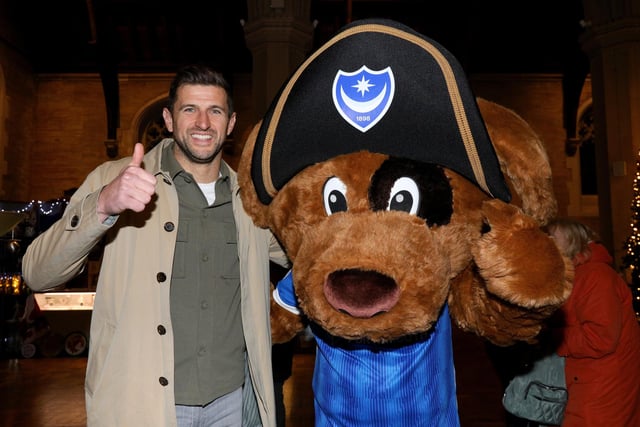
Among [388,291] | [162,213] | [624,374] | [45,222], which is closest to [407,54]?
[388,291]

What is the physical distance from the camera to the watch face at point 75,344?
260 inches

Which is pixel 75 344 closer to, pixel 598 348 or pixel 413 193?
pixel 598 348

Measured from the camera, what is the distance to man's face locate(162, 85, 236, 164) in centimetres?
169

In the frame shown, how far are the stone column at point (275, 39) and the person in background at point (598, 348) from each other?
5.10 metres

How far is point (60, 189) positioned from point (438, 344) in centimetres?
1197

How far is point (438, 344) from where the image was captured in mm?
1418

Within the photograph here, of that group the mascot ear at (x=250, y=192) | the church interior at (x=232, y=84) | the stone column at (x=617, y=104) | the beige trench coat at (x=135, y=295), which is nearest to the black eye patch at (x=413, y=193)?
the mascot ear at (x=250, y=192)

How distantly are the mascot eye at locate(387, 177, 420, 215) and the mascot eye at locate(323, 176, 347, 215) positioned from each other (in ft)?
0.39

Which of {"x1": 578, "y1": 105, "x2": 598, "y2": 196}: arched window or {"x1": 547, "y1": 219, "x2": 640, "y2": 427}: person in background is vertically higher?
{"x1": 578, "y1": 105, "x2": 598, "y2": 196}: arched window

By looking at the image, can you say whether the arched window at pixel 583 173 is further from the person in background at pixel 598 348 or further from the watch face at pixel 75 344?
the person in background at pixel 598 348

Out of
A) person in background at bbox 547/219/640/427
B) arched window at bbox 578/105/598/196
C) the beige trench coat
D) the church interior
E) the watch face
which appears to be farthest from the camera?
arched window at bbox 578/105/598/196

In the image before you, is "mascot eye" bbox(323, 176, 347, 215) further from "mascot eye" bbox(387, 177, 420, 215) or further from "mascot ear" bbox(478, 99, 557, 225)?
"mascot ear" bbox(478, 99, 557, 225)

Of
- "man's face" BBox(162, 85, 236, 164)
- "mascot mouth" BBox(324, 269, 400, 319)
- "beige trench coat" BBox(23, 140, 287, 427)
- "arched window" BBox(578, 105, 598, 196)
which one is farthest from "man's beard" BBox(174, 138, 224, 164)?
"arched window" BBox(578, 105, 598, 196)

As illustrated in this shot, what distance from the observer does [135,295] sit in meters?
1.55
